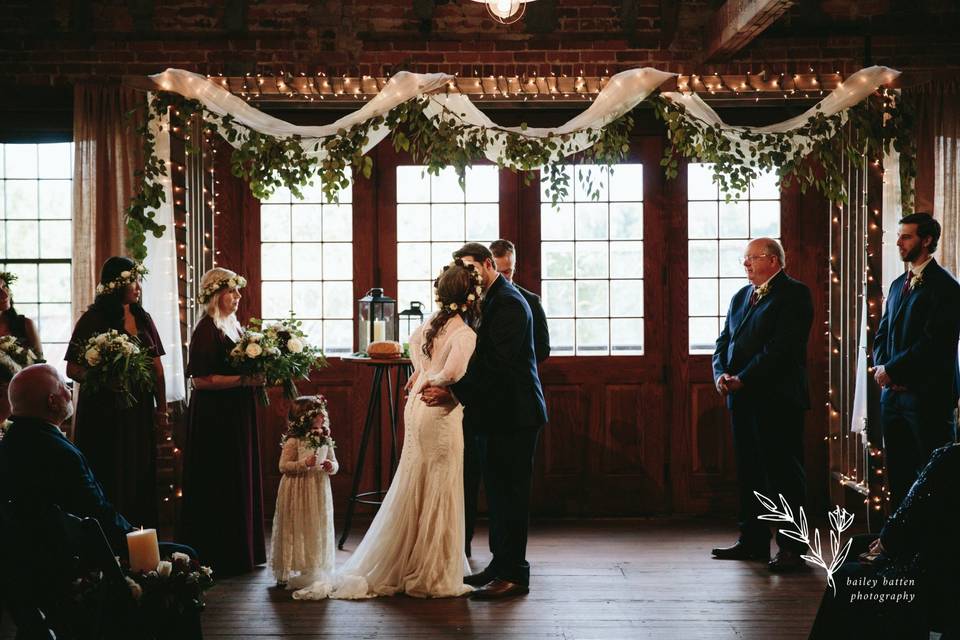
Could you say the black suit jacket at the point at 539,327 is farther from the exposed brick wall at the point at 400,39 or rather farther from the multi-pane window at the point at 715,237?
the exposed brick wall at the point at 400,39

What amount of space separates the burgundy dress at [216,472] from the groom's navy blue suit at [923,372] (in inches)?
142

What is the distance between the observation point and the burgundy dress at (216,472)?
543cm

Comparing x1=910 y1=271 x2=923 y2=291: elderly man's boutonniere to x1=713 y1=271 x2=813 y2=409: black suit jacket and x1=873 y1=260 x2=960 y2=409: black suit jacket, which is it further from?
x1=713 y1=271 x2=813 y2=409: black suit jacket

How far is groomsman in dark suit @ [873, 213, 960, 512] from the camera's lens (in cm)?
514

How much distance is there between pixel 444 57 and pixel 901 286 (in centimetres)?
351

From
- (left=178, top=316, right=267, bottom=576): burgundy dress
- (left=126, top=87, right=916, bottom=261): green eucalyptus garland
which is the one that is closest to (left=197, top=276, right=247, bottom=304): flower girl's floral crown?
(left=178, top=316, right=267, bottom=576): burgundy dress

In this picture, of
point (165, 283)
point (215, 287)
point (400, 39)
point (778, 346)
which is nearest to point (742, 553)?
point (778, 346)

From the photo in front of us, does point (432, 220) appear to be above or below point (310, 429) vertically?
above

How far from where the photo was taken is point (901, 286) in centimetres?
542

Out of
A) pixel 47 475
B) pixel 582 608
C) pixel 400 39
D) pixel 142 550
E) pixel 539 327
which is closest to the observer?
pixel 142 550

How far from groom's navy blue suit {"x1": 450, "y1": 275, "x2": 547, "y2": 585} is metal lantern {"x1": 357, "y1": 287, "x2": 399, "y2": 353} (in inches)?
57.3

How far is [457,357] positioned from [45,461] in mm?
2088

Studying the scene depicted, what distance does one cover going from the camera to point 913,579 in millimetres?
2781

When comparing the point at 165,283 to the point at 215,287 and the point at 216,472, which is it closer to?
the point at 215,287
